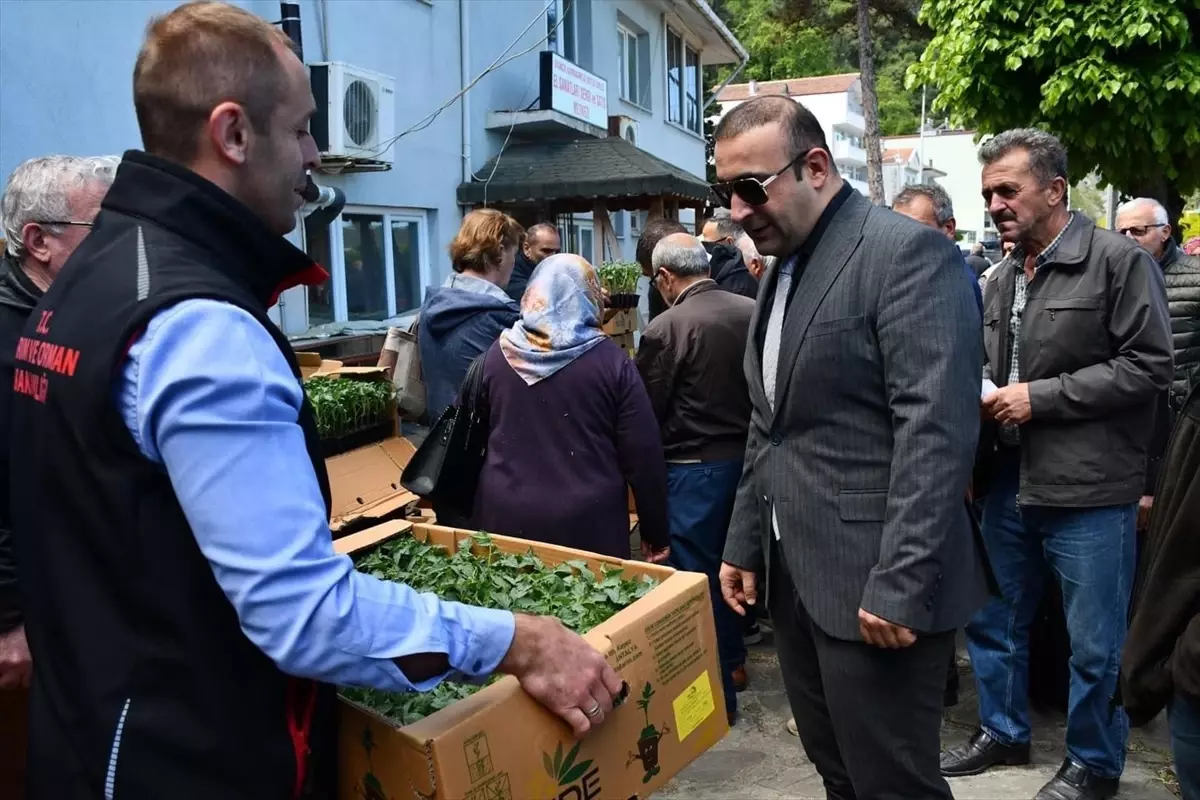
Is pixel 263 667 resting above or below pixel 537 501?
above

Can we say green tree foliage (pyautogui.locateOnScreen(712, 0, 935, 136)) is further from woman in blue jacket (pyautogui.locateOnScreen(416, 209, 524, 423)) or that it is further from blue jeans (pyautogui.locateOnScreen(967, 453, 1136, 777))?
blue jeans (pyautogui.locateOnScreen(967, 453, 1136, 777))

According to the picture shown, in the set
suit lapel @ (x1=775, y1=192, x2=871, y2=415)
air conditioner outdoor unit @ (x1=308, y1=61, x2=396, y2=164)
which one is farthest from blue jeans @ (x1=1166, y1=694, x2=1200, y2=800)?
air conditioner outdoor unit @ (x1=308, y1=61, x2=396, y2=164)

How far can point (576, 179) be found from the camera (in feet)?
34.5

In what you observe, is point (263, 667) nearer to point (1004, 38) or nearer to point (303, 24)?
point (303, 24)

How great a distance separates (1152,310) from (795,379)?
1.56m

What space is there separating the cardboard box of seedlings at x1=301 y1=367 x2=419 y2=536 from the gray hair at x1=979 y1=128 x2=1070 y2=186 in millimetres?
2638

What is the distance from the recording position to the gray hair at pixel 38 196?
284 centimetres

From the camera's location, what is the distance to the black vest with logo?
1.38 metres

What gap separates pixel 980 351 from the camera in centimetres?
245

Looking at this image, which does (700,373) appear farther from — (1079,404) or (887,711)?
(887,711)

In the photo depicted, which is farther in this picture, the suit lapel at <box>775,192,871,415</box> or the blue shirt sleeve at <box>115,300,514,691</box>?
the suit lapel at <box>775,192,871,415</box>

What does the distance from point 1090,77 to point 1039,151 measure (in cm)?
518

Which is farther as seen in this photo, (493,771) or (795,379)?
(795,379)

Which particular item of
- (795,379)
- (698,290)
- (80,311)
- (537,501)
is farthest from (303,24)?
(80,311)
